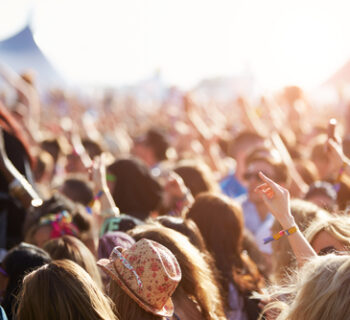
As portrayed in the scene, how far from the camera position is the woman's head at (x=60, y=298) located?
5.80 ft

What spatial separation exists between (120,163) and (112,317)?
2252 millimetres

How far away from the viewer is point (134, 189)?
156 inches

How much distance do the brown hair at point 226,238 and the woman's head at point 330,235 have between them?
2.25 ft

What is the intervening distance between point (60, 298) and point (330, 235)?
123cm

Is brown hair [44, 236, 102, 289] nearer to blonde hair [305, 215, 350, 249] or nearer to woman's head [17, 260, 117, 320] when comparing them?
woman's head [17, 260, 117, 320]

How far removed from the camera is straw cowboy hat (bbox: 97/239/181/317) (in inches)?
72.9

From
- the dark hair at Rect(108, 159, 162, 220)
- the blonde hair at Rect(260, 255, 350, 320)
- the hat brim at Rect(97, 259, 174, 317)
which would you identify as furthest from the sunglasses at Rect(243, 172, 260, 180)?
the blonde hair at Rect(260, 255, 350, 320)

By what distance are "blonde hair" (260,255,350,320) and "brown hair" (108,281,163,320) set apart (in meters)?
0.61

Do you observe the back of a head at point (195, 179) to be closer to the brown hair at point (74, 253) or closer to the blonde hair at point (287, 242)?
the blonde hair at point (287, 242)

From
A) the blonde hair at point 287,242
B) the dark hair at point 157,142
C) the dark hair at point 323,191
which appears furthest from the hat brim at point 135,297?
the dark hair at point 157,142

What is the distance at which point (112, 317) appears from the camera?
6.13 ft

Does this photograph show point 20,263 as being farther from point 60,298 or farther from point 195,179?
point 195,179

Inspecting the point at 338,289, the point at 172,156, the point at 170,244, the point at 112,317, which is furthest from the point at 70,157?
the point at 338,289

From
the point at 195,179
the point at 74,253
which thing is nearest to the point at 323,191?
the point at 195,179
